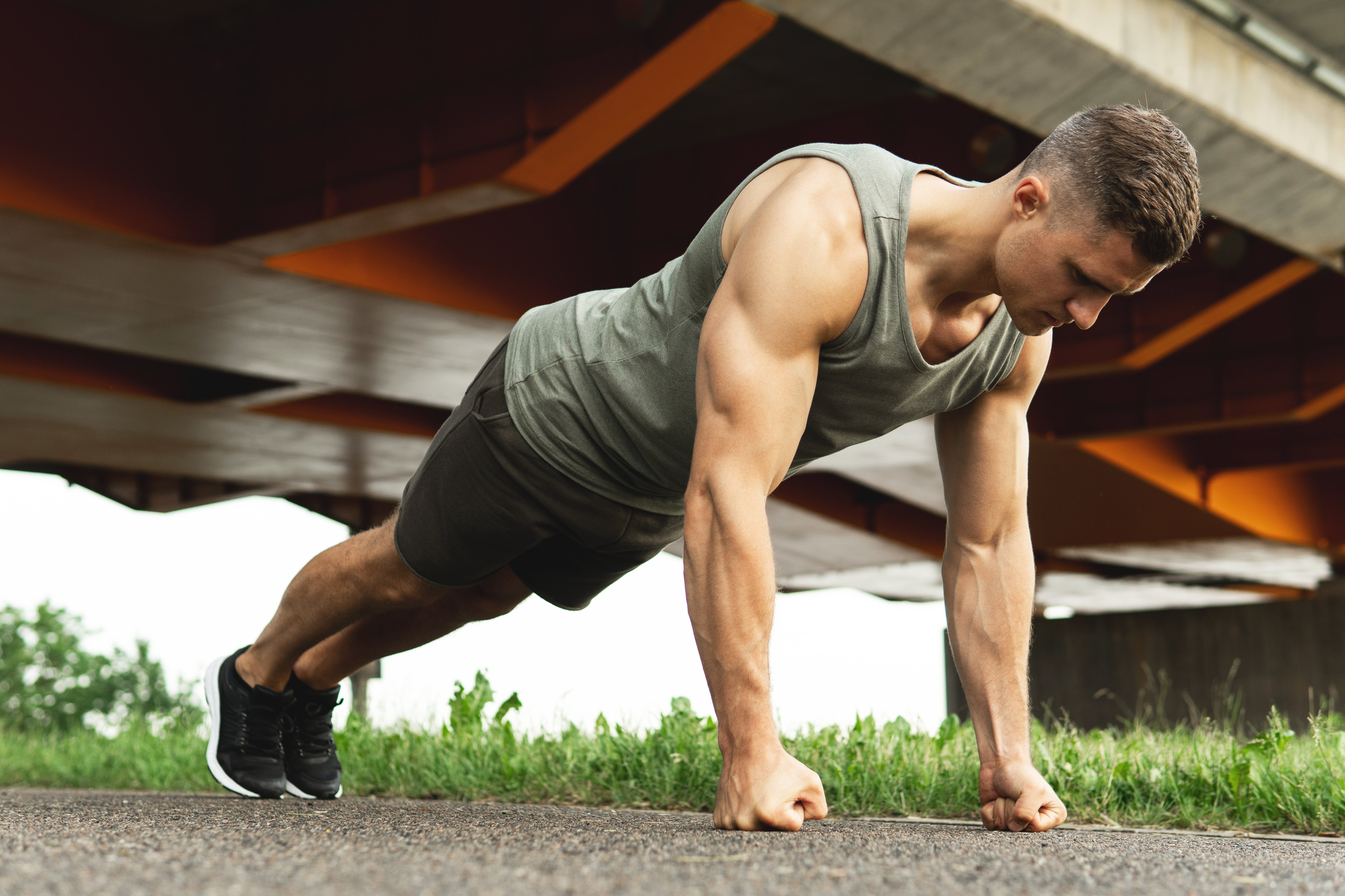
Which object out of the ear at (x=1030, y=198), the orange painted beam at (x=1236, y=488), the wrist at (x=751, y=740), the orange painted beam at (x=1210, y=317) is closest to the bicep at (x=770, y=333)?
the ear at (x=1030, y=198)

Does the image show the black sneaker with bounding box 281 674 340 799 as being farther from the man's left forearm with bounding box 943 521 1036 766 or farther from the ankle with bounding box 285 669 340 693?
the man's left forearm with bounding box 943 521 1036 766

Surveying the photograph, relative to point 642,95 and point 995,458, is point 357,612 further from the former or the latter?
point 642,95

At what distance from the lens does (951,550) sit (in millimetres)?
3080

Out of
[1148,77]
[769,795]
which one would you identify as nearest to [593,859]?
[769,795]

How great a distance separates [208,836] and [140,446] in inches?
544

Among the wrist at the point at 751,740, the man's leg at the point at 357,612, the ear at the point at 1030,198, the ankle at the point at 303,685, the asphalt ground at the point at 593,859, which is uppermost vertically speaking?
the ear at the point at 1030,198

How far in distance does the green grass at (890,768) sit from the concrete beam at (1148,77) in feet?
12.8

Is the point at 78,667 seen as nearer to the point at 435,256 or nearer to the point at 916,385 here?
the point at 435,256

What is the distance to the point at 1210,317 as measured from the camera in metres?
11.0

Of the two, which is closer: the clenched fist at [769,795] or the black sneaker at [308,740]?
the clenched fist at [769,795]

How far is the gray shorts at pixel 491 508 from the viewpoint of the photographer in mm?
2961

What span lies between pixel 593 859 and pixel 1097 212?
153 cm

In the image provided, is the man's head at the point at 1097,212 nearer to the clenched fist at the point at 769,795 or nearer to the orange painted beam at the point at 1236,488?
the clenched fist at the point at 769,795

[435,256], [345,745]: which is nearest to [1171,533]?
[435,256]
